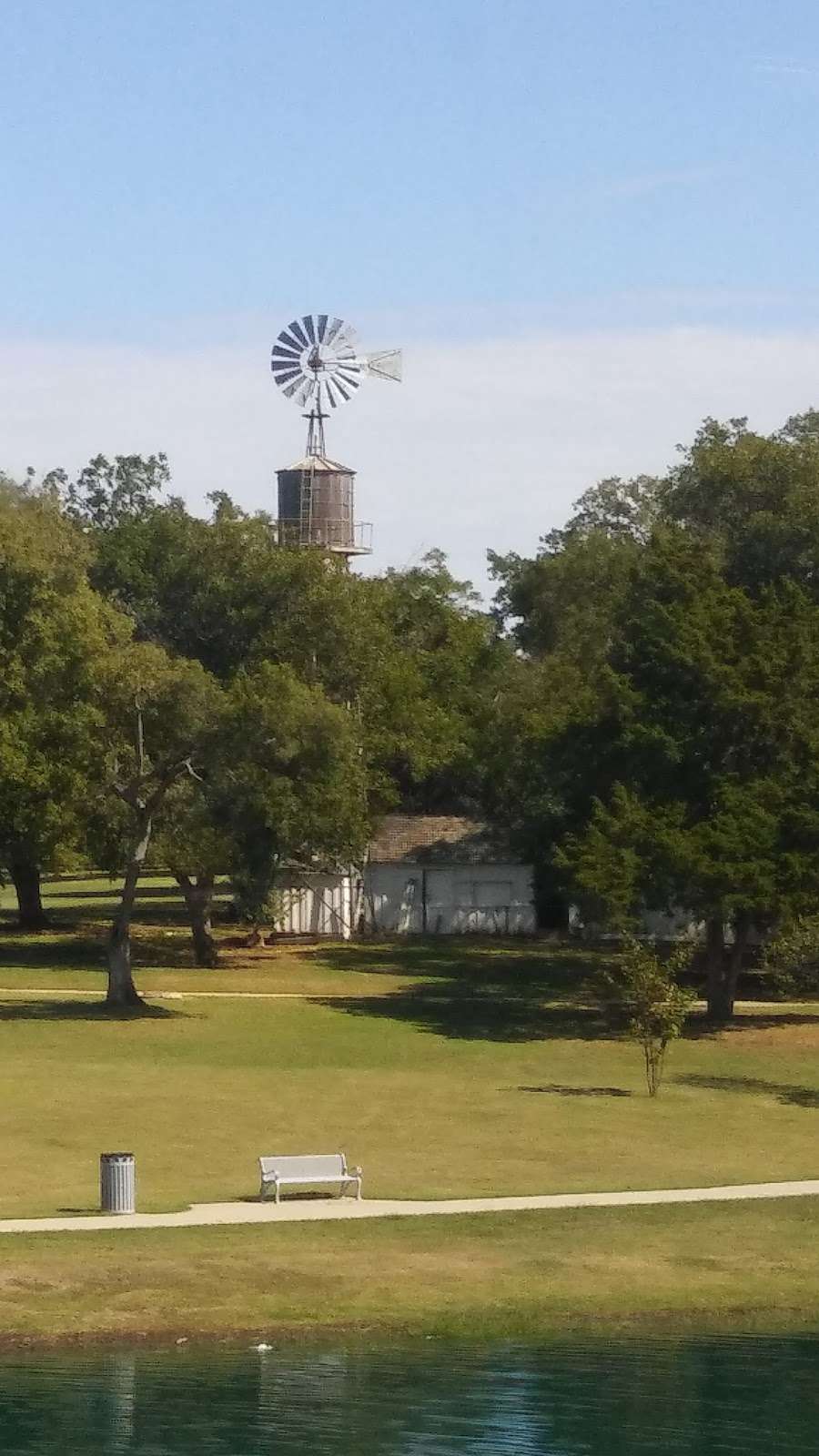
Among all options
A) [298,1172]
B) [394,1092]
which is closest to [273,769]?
[394,1092]

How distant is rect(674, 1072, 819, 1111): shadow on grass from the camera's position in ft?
135

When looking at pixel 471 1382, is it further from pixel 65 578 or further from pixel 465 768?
pixel 465 768

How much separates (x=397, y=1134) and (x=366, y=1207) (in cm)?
765

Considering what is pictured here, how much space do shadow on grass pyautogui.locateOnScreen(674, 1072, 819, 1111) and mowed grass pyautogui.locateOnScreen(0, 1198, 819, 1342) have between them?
15.5 m

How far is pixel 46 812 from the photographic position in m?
52.8

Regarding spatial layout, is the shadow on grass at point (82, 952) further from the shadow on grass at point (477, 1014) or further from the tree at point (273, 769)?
the tree at point (273, 769)

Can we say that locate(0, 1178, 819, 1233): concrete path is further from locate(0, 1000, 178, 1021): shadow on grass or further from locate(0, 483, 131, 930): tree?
locate(0, 483, 131, 930): tree

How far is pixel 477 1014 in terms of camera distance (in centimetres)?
5619

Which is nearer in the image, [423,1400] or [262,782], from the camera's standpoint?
[423,1400]

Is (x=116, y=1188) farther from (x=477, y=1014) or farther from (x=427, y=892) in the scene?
(x=427, y=892)

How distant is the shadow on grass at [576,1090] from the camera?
41.4m

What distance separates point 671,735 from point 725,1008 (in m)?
7.61

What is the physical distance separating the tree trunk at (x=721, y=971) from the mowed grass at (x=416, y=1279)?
2973 cm

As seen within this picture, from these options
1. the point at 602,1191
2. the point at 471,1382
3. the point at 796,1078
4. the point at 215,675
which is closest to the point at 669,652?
the point at 796,1078
